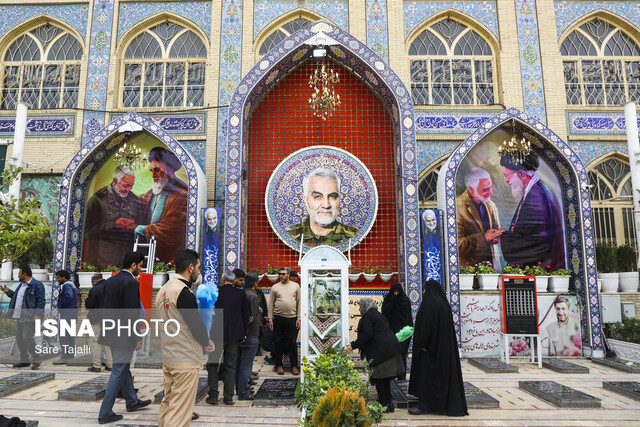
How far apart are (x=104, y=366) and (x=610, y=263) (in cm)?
929

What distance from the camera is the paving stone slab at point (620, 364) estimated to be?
678 cm

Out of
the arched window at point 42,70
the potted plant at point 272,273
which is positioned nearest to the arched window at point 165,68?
the arched window at point 42,70

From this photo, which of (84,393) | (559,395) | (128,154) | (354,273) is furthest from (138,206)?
(559,395)

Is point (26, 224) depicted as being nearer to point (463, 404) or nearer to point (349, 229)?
point (463, 404)

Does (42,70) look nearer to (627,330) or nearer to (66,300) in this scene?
(66,300)

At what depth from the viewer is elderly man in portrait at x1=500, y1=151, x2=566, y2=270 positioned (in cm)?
877

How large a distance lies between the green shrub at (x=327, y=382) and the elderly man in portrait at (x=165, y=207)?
21.0 ft

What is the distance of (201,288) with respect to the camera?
469cm

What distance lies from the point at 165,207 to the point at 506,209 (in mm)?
6805

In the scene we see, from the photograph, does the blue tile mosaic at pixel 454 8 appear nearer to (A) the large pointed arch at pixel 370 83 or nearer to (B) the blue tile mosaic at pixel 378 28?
(B) the blue tile mosaic at pixel 378 28

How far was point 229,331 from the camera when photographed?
15.7 feet

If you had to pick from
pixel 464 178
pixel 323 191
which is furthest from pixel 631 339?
pixel 323 191

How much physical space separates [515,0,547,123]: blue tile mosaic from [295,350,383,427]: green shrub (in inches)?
362

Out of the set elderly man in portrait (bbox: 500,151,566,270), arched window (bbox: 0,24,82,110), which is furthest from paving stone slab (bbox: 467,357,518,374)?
arched window (bbox: 0,24,82,110)
